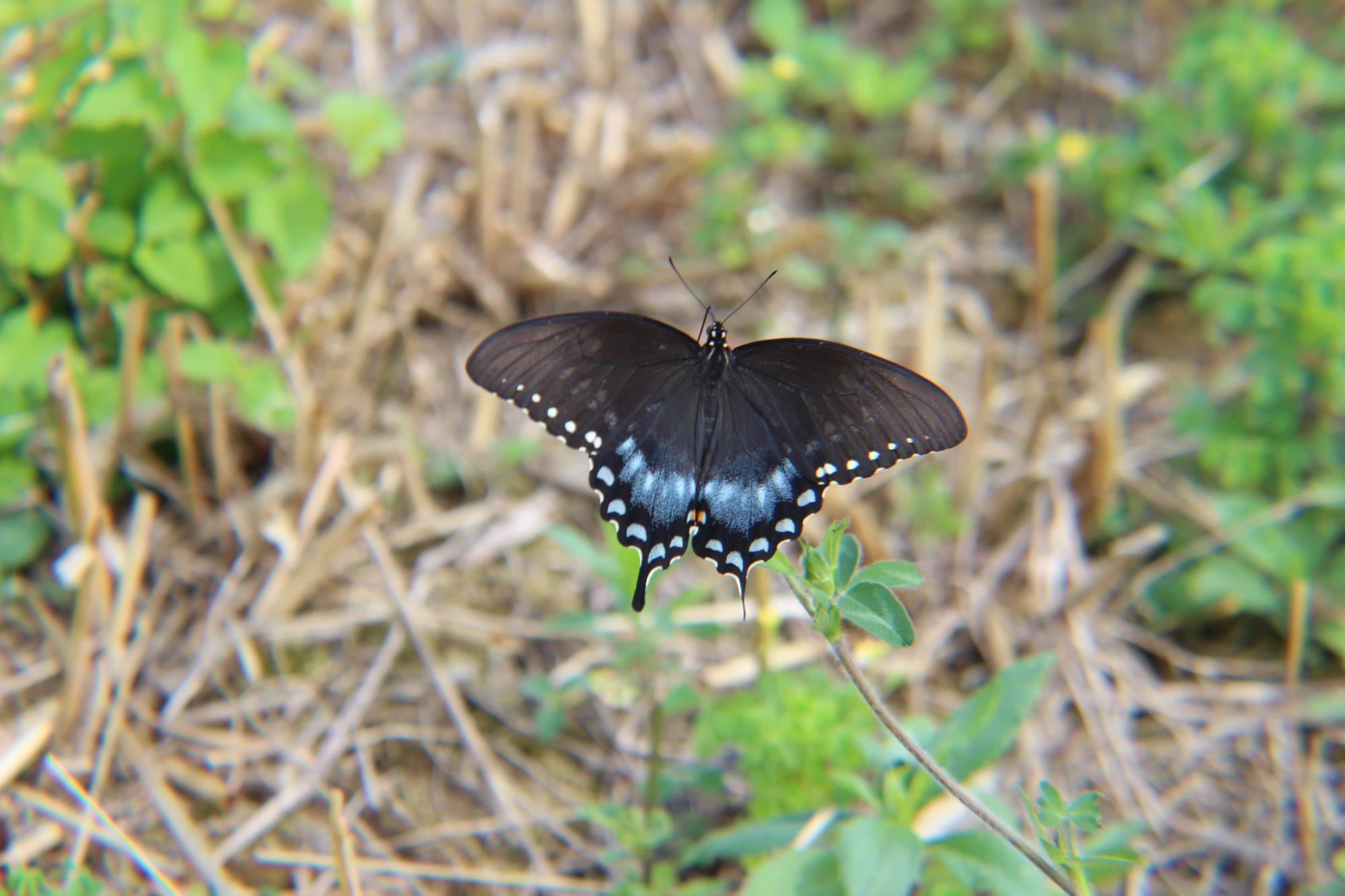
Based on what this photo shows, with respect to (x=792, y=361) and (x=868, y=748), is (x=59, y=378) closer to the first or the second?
(x=792, y=361)

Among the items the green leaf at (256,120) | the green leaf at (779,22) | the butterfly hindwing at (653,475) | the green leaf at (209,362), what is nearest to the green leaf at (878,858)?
the butterfly hindwing at (653,475)

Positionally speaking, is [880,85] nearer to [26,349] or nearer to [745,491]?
[745,491]

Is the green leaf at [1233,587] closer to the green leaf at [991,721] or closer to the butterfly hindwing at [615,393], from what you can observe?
the green leaf at [991,721]

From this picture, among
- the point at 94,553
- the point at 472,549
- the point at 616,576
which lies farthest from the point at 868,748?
the point at 94,553

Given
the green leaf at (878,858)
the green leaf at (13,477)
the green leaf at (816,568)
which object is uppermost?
the green leaf at (13,477)

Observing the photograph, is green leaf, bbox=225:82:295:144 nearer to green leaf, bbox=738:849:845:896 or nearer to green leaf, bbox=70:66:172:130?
green leaf, bbox=70:66:172:130

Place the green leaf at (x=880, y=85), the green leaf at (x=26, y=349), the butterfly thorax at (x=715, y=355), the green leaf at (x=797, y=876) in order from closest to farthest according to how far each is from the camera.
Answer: the green leaf at (x=797, y=876)
the butterfly thorax at (x=715, y=355)
the green leaf at (x=26, y=349)
the green leaf at (x=880, y=85)
